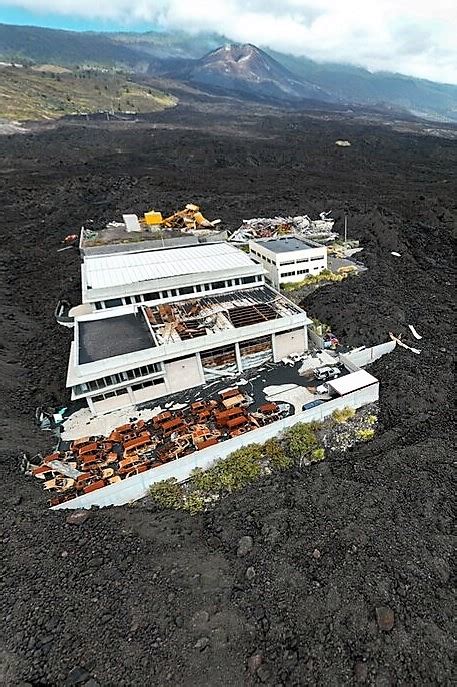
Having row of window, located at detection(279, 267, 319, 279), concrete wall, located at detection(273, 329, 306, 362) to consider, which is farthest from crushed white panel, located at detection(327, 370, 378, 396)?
row of window, located at detection(279, 267, 319, 279)

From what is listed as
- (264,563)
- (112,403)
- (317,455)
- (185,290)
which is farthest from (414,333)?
(112,403)

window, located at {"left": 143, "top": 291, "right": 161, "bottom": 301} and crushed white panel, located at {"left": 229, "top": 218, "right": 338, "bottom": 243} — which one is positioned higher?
window, located at {"left": 143, "top": 291, "right": 161, "bottom": 301}

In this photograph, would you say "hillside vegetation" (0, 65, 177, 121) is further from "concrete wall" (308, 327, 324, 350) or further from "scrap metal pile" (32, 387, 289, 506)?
"scrap metal pile" (32, 387, 289, 506)

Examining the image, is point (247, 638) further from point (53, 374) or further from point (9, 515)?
point (53, 374)

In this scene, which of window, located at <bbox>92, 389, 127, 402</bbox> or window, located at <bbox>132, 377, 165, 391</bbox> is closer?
window, located at <bbox>92, 389, 127, 402</bbox>

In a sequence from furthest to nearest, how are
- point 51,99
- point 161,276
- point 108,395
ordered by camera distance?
1. point 51,99
2. point 161,276
3. point 108,395

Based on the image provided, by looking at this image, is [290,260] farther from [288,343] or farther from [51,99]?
[51,99]

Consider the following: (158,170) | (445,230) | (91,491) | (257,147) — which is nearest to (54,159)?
(158,170)
